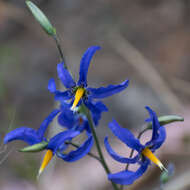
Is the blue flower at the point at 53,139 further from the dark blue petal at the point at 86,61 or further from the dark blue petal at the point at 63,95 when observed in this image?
the dark blue petal at the point at 86,61

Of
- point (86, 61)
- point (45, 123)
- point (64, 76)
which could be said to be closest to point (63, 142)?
point (45, 123)

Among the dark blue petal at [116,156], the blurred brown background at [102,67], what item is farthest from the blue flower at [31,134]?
the blurred brown background at [102,67]

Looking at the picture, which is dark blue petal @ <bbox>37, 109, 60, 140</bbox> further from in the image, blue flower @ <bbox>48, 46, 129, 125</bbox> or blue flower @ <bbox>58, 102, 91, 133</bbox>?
blue flower @ <bbox>58, 102, 91, 133</bbox>

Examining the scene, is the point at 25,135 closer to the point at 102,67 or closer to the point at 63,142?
the point at 63,142

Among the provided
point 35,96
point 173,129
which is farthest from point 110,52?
point 173,129

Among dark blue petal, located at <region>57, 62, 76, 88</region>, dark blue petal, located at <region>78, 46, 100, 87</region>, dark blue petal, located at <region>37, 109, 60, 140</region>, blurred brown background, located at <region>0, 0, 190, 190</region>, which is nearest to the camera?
dark blue petal, located at <region>78, 46, 100, 87</region>

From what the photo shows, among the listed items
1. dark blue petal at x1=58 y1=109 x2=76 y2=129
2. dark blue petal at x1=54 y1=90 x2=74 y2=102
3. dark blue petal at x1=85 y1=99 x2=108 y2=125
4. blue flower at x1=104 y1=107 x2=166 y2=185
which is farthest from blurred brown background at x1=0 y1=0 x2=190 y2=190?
blue flower at x1=104 y1=107 x2=166 y2=185
